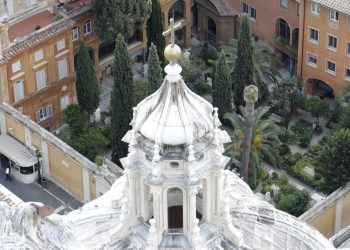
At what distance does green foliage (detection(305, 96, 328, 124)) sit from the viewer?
310 ft

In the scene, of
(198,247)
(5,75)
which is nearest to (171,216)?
(198,247)

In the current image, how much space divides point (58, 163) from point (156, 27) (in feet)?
53.0

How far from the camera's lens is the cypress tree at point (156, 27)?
319 ft

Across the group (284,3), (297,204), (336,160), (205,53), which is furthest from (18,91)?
(336,160)

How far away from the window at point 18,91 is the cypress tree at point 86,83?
14.1ft

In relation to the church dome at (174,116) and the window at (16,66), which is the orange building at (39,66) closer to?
the window at (16,66)

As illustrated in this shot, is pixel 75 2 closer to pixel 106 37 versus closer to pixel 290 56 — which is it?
pixel 106 37

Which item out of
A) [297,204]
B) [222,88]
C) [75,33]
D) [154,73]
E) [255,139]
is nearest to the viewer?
[297,204]

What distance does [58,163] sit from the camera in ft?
286

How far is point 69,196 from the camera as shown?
3442 inches

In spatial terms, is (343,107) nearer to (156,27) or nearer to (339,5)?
(339,5)

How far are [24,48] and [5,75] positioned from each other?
2.40 m

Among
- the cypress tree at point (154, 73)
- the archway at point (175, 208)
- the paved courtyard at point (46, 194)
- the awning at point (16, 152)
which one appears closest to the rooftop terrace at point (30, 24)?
→ the awning at point (16, 152)

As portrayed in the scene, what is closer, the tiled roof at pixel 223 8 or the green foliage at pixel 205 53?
the green foliage at pixel 205 53
